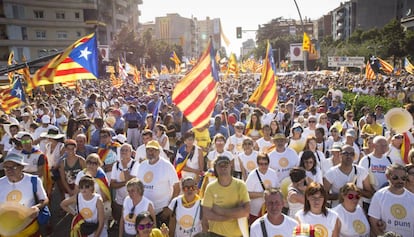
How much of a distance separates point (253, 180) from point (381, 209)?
5.17 feet

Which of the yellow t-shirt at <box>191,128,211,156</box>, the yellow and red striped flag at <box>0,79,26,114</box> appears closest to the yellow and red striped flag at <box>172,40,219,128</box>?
the yellow t-shirt at <box>191,128,211,156</box>

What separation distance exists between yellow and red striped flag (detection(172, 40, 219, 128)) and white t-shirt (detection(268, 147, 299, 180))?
127 centimetres

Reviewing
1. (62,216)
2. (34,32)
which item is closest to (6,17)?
(34,32)

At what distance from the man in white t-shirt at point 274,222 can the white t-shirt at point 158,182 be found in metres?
1.64

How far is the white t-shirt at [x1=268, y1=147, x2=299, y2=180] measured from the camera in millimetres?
5500

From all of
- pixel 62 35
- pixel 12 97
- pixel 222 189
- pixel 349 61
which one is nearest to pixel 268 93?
pixel 222 189

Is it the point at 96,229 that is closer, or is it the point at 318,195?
the point at 318,195

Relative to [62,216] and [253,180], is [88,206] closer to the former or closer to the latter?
[253,180]

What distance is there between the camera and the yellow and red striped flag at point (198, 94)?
5.03 metres

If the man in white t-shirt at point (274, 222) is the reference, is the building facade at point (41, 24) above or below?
above

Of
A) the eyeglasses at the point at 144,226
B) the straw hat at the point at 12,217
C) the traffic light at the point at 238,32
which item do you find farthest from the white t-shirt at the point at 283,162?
the traffic light at the point at 238,32

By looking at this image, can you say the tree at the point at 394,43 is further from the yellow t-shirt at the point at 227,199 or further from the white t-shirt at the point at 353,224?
the yellow t-shirt at the point at 227,199

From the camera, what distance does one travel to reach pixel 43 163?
5.71m

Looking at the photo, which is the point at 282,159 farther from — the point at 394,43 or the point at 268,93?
the point at 394,43
